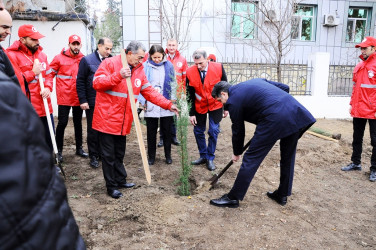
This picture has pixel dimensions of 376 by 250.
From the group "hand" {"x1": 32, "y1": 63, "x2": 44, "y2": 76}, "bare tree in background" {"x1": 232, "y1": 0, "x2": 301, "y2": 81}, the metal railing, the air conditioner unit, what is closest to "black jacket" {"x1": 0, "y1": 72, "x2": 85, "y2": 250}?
"hand" {"x1": 32, "y1": 63, "x2": 44, "y2": 76}

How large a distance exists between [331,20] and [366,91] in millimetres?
10360

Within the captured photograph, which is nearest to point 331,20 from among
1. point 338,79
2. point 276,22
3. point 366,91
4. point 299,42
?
point 299,42

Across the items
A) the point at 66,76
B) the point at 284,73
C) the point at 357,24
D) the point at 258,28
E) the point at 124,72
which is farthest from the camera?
the point at 357,24

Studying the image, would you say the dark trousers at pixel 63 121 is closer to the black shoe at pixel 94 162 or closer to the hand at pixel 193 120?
the black shoe at pixel 94 162

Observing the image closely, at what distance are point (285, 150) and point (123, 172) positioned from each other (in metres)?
2.18

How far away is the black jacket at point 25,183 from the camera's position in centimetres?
73


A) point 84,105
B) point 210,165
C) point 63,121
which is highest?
point 84,105

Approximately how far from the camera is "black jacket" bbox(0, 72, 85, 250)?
2.39 feet

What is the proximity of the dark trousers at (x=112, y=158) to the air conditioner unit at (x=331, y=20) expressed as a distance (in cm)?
1296

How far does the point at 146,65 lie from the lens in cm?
495

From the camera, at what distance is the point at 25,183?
76 cm

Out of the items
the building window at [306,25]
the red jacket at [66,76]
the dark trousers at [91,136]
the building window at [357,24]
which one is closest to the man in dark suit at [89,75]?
the dark trousers at [91,136]

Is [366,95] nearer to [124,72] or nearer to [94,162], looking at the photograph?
[124,72]

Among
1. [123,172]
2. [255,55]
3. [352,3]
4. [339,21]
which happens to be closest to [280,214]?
[123,172]
